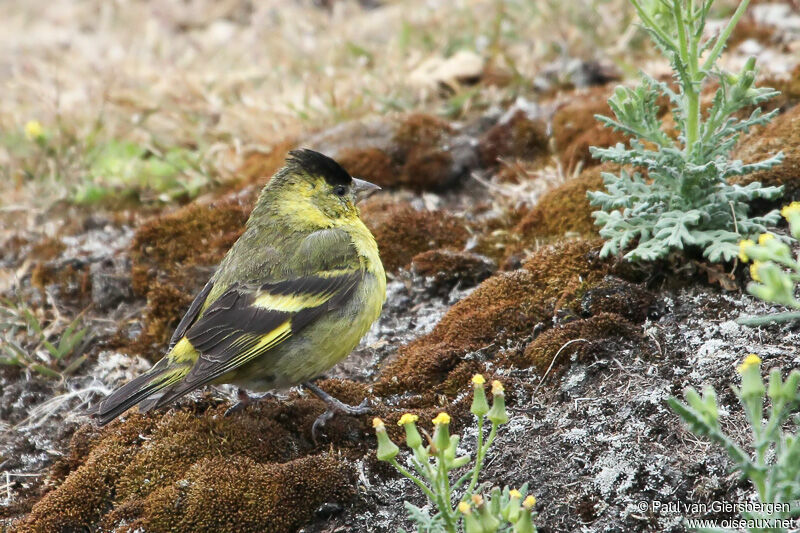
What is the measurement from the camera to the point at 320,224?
4.73 metres

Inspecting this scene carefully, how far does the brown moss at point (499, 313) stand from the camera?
4.19 meters

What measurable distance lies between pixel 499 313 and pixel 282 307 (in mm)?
1103

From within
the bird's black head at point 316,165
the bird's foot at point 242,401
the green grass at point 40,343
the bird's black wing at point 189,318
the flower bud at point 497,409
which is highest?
the bird's black head at point 316,165

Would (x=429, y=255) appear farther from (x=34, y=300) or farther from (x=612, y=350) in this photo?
(x=34, y=300)

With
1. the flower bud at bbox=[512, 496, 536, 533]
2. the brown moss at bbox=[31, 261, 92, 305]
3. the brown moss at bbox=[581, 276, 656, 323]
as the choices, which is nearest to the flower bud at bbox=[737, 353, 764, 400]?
the flower bud at bbox=[512, 496, 536, 533]

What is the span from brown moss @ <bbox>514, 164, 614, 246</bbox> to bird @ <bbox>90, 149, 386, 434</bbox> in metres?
1.06

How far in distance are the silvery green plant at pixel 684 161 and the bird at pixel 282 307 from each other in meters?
1.33

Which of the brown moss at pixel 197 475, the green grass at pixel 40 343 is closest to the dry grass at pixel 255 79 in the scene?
the green grass at pixel 40 343

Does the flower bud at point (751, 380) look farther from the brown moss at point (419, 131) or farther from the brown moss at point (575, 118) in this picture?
the brown moss at point (419, 131)

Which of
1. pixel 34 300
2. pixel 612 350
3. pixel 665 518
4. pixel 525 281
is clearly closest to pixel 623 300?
pixel 612 350

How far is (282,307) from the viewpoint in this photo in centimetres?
414

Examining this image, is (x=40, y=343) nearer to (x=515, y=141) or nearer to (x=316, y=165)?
(x=316, y=165)

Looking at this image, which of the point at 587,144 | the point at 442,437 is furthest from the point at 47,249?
the point at 442,437

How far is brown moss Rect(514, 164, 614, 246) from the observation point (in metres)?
4.86
